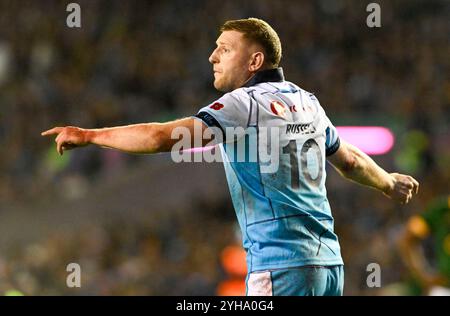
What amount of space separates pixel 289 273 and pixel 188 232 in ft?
31.4

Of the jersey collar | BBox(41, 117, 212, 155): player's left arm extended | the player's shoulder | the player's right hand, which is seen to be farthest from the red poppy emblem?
the player's right hand

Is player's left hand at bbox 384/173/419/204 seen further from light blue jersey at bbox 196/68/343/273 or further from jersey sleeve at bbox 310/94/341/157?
light blue jersey at bbox 196/68/343/273

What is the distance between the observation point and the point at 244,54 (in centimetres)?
518

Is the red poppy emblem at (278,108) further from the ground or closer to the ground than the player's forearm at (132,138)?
further from the ground

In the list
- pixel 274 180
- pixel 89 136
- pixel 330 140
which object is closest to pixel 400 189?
pixel 330 140

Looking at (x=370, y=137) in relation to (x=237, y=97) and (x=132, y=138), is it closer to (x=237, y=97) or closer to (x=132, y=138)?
(x=237, y=97)

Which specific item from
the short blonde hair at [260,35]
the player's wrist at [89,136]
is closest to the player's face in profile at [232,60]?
the short blonde hair at [260,35]

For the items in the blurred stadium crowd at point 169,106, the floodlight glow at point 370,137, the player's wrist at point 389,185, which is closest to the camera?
the player's wrist at point 389,185

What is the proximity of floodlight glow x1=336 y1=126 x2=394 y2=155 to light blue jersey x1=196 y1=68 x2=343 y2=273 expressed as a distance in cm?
1014

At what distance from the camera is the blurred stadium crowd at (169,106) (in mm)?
13289

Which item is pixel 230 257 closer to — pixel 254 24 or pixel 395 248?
pixel 395 248

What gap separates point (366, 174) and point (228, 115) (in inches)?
44.5

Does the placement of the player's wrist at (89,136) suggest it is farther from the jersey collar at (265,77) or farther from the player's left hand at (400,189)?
the player's left hand at (400,189)

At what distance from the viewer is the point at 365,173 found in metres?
5.60
